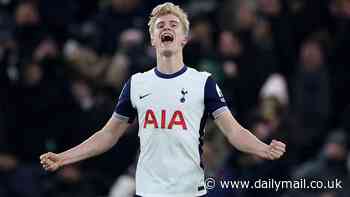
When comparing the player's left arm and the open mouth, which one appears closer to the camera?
the player's left arm

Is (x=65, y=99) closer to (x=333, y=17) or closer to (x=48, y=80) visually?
(x=48, y=80)

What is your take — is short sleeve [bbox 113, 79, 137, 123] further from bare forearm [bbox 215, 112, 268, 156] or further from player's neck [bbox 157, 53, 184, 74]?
bare forearm [bbox 215, 112, 268, 156]

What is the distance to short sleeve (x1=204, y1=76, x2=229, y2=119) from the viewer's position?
786cm

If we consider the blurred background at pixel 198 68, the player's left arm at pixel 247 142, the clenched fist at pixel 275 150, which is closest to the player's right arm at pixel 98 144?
the player's left arm at pixel 247 142

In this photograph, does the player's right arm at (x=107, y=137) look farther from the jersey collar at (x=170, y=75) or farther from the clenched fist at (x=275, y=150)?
the clenched fist at (x=275, y=150)

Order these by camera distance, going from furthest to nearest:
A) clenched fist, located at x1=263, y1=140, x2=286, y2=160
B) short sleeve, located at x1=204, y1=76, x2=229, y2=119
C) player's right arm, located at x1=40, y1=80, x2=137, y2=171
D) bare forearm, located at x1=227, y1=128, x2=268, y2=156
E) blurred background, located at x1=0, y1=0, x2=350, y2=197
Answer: blurred background, located at x1=0, y1=0, x2=350, y2=197 → player's right arm, located at x1=40, y1=80, x2=137, y2=171 → short sleeve, located at x1=204, y1=76, x2=229, y2=119 → bare forearm, located at x1=227, y1=128, x2=268, y2=156 → clenched fist, located at x1=263, y1=140, x2=286, y2=160

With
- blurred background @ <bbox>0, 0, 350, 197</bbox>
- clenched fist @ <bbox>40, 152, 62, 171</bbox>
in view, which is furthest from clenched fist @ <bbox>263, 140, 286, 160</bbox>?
blurred background @ <bbox>0, 0, 350, 197</bbox>

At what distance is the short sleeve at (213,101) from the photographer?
7855 mm

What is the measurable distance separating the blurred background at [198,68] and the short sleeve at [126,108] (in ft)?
11.9

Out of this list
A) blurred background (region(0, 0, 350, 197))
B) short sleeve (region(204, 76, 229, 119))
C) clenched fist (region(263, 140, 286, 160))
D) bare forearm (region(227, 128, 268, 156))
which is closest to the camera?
clenched fist (region(263, 140, 286, 160))

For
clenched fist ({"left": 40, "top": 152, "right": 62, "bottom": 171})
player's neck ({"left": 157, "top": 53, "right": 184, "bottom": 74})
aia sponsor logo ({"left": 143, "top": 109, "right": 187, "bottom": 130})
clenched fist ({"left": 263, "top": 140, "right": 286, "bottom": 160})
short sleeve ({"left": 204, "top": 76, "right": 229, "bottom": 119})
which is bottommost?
clenched fist ({"left": 40, "top": 152, "right": 62, "bottom": 171})

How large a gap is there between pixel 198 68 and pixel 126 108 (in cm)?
508

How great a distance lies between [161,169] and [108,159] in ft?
17.3

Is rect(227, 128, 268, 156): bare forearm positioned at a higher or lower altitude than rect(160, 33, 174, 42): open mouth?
lower
